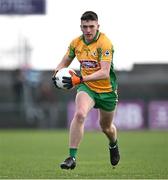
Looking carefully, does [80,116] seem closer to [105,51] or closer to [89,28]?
[105,51]

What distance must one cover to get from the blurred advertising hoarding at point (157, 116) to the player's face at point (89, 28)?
2131 centimetres

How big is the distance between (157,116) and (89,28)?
21.5m

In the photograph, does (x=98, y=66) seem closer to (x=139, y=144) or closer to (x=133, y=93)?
(x=139, y=144)

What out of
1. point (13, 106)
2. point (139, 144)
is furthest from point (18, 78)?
point (139, 144)

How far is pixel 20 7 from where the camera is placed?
1275 inches

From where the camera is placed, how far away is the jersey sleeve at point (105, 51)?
13.2 metres

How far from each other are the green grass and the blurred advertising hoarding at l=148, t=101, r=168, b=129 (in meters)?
10.2

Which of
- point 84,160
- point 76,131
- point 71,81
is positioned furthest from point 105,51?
point 84,160

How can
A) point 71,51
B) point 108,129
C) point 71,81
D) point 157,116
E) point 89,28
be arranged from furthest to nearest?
point 157,116 → point 108,129 → point 71,51 → point 89,28 → point 71,81

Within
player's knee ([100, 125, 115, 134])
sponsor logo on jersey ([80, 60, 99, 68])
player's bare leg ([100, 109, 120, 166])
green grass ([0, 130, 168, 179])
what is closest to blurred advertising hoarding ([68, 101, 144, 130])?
green grass ([0, 130, 168, 179])

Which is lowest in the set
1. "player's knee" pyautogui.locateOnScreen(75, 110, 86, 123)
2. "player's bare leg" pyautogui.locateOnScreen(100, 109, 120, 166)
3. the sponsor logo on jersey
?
"player's bare leg" pyautogui.locateOnScreen(100, 109, 120, 166)

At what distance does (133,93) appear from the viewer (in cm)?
3744

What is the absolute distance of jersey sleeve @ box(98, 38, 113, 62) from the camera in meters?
13.2

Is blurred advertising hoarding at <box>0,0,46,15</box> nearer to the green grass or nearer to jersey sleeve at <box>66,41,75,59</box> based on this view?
the green grass
